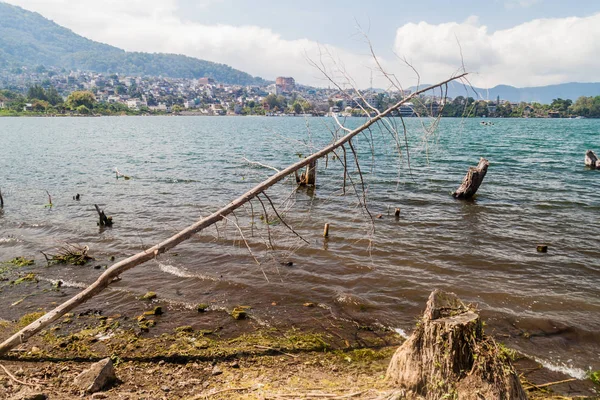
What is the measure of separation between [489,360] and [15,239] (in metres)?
15.9

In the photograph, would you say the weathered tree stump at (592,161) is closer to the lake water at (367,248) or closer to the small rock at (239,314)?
the lake water at (367,248)

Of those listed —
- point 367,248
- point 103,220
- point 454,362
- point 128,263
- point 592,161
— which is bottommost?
point 103,220

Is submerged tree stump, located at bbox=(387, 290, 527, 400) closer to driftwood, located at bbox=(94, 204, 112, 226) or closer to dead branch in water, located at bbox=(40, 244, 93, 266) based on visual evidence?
dead branch in water, located at bbox=(40, 244, 93, 266)

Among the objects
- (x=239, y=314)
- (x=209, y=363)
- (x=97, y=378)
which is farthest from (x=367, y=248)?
(x=97, y=378)

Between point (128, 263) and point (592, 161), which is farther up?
point (592, 161)

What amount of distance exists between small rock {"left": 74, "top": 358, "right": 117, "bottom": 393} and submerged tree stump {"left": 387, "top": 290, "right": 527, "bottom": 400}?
4314 mm

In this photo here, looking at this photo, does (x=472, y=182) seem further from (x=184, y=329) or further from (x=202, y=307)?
(x=184, y=329)

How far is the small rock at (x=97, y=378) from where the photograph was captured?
5.21m

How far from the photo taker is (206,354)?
646cm

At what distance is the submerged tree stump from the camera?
4.40 meters

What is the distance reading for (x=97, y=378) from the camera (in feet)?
17.3

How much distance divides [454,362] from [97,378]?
5053mm

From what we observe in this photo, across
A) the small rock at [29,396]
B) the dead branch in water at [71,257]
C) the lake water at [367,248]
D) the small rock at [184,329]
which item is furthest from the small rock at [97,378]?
the dead branch in water at [71,257]

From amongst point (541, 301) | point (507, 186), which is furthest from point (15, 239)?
point (507, 186)
